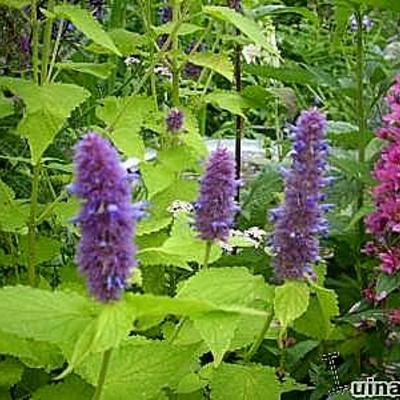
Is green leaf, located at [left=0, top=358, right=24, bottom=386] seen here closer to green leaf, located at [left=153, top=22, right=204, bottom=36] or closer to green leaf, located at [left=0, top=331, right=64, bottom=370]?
green leaf, located at [left=0, top=331, right=64, bottom=370]

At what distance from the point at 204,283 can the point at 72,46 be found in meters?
1.27

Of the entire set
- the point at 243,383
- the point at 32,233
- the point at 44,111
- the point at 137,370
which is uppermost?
the point at 44,111

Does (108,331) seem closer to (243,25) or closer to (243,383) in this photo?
(243,383)

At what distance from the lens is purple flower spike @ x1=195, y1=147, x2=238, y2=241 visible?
1.58 meters

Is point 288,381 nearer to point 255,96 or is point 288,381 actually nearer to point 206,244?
point 206,244

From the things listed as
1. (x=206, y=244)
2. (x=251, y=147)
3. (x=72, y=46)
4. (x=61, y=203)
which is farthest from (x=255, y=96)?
(x=251, y=147)

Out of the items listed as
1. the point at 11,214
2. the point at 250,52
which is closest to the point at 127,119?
the point at 11,214

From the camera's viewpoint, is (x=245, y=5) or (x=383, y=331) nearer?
(x=383, y=331)

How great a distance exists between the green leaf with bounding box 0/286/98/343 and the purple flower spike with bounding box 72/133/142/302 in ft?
0.43

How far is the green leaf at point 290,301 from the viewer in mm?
1619

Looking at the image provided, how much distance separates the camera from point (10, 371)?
190 cm

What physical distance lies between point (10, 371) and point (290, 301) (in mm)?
567

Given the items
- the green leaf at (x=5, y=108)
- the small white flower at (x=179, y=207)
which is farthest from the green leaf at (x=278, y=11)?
the green leaf at (x=5, y=108)

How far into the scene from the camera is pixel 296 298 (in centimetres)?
163
